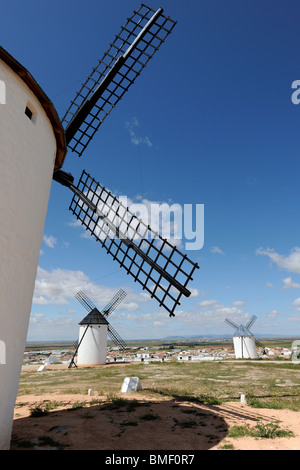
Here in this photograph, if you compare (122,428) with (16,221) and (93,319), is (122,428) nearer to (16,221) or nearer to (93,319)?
(16,221)

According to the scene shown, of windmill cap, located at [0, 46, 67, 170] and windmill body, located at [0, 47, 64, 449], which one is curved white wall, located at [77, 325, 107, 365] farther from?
windmill body, located at [0, 47, 64, 449]

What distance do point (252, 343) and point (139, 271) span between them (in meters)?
28.5

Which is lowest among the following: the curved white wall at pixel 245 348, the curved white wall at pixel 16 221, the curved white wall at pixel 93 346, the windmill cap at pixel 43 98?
the curved white wall at pixel 245 348

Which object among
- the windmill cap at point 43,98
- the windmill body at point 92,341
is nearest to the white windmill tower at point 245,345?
the windmill body at point 92,341

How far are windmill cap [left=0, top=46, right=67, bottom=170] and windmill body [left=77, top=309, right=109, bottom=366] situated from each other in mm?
19720

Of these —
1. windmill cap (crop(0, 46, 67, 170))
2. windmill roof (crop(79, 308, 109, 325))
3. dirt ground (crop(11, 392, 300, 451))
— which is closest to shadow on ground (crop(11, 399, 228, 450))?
dirt ground (crop(11, 392, 300, 451))

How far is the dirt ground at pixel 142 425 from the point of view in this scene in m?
5.32

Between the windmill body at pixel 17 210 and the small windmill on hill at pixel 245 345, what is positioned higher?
the windmill body at pixel 17 210

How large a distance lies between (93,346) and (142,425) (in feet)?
60.7

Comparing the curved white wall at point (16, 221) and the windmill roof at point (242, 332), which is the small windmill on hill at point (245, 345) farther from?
the curved white wall at point (16, 221)

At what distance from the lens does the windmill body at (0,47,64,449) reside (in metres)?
4.21
